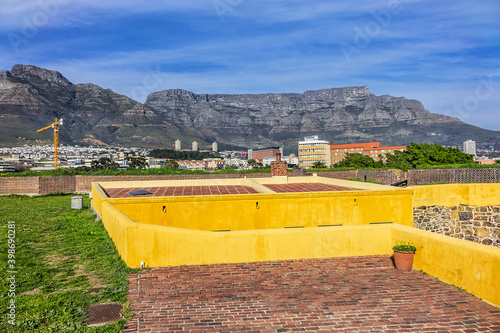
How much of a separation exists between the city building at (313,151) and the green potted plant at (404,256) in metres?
183

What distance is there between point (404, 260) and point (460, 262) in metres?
1.36

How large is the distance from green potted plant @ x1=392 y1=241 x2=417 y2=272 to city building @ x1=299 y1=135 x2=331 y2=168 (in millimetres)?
182516

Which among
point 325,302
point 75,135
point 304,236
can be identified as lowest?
point 325,302

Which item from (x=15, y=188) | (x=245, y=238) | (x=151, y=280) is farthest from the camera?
(x=15, y=188)

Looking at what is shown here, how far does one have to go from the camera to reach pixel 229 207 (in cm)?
1354

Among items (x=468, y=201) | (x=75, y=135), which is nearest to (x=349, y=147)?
(x=75, y=135)

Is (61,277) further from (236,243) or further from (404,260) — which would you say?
(404,260)

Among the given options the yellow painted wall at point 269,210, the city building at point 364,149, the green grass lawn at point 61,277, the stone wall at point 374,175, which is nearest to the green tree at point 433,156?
the stone wall at point 374,175

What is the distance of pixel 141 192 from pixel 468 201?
1481cm

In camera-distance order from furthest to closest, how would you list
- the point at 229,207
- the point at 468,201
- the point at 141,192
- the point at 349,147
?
the point at 349,147, the point at 468,201, the point at 141,192, the point at 229,207

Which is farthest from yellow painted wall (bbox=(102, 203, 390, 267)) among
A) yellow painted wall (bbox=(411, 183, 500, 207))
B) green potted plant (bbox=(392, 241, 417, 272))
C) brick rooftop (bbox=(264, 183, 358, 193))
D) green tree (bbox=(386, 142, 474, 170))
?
green tree (bbox=(386, 142, 474, 170))

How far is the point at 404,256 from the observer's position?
28.8 feet

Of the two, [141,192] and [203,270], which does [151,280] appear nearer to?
[203,270]

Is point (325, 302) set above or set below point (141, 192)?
below
